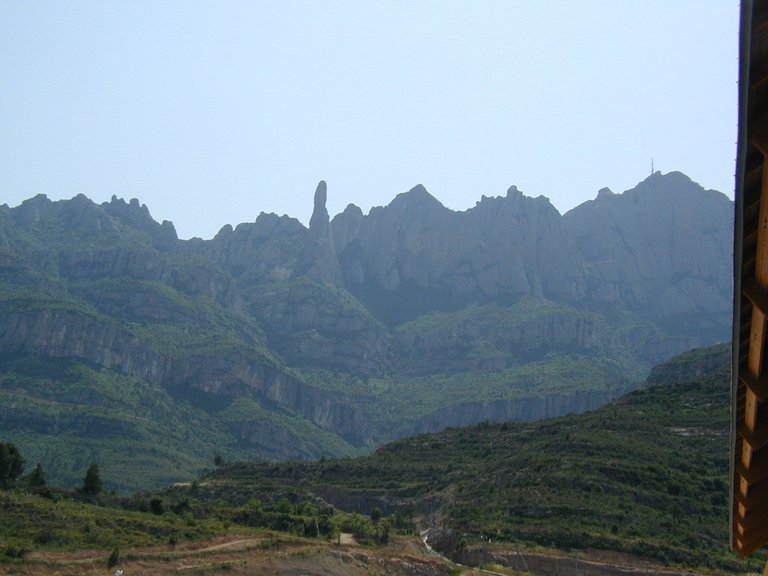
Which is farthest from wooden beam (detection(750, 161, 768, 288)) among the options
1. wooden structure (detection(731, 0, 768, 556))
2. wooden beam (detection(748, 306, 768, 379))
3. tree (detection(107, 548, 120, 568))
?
tree (detection(107, 548, 120, 568))

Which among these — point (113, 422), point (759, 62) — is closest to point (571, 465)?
point (759, 62)

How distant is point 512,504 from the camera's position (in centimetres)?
6194

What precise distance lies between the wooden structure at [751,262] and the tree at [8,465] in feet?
164

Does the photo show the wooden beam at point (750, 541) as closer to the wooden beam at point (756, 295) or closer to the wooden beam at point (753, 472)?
the wooden beam at point (753, 472)

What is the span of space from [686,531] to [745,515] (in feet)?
149

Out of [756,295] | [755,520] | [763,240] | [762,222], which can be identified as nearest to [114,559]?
[755,520]

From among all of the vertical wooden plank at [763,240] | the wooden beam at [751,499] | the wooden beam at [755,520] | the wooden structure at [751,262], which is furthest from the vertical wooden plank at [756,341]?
the wooden beam at [755,520]

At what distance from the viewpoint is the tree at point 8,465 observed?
175ft

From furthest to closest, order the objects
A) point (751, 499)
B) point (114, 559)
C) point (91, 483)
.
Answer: point (91, 483) → point (114, 559) → point (751, 499)

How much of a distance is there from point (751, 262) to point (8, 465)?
179 feet

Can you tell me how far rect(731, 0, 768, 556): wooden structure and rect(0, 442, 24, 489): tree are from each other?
50.0 meters

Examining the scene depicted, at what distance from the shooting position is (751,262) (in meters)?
7.42

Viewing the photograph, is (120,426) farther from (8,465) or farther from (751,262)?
(751,262)

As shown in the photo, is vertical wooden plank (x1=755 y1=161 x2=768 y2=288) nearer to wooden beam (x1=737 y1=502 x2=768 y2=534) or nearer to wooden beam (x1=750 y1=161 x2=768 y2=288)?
wooden beam (x1=750 y1=161 x2=768 y2=288)
